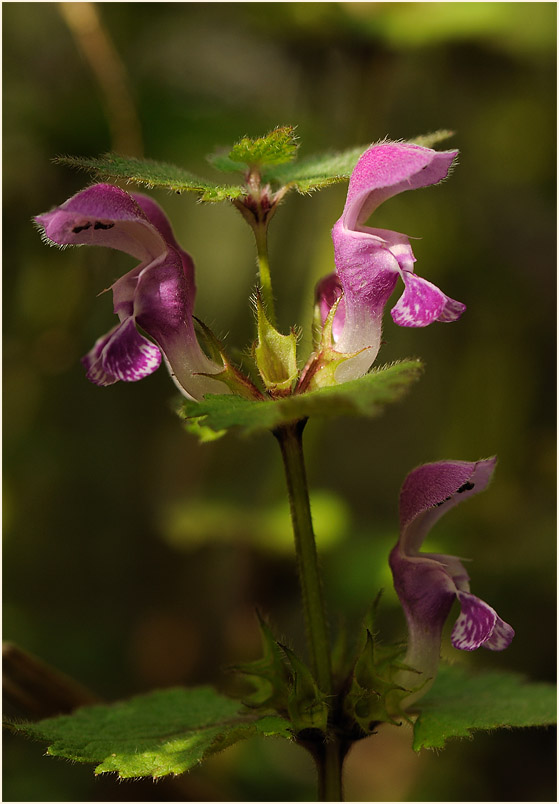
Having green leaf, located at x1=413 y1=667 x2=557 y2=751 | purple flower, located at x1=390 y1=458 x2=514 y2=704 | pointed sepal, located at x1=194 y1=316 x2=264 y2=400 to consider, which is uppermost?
pointed sepal, located at x1=194 y1=316 x2=264 y2=400

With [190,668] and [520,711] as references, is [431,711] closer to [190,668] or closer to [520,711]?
[520,711]

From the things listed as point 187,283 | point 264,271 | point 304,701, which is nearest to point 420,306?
point 264,271

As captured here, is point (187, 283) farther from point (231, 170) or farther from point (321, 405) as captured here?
point (321, 405)

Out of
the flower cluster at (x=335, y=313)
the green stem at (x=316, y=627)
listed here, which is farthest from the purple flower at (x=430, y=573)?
the green stem at (x=316, y=627)

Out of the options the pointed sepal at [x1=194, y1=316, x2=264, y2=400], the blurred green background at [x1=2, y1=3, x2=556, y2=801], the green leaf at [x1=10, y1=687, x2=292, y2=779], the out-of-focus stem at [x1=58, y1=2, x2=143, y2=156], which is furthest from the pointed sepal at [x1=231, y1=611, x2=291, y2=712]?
the out-of-focus stem at [x1=58, y1=2, x2=143, y2=156]

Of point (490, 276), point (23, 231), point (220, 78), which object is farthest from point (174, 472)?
point (220, 78)

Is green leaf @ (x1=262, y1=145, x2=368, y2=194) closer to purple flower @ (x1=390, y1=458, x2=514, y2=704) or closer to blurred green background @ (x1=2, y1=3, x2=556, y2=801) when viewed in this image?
purple flower @ (x1=390, y1=458, x2=514, y2=704)
